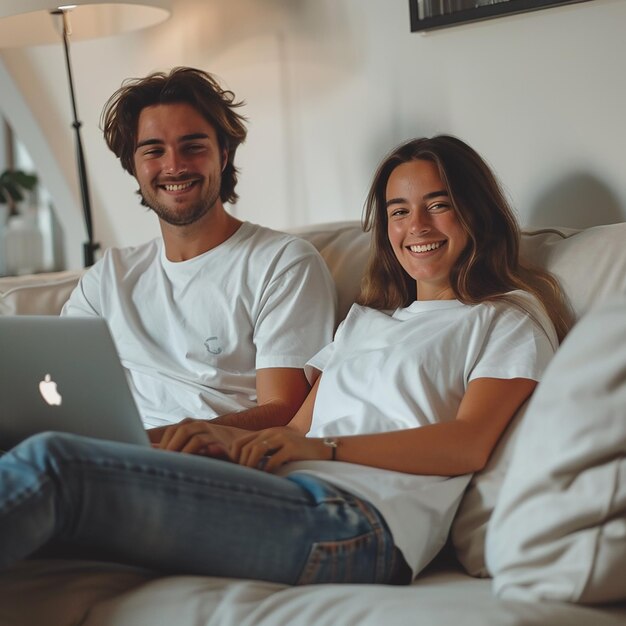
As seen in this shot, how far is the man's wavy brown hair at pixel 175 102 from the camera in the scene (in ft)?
7.61

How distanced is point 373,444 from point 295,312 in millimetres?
563

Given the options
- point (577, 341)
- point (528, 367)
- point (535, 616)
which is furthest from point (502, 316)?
point (535, 616)

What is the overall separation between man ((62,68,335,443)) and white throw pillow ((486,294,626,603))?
84cm

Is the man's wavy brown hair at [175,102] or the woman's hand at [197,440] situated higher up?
the man's wavy brown hair at [175,102]

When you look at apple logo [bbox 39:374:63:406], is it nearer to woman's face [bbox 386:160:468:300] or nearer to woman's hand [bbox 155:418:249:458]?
woman's hand [bbox 155:418:249:458]

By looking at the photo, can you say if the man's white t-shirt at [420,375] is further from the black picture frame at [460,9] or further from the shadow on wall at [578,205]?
the black picture frame at [460,9]

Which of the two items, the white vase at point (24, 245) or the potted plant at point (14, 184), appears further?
the potted plant at point (14, 184)

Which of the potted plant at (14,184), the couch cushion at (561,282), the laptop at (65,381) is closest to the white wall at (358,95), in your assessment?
the couch cushion at (561,282)

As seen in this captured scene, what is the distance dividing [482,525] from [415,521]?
4.7 inches

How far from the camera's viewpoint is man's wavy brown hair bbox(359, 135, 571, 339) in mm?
1827

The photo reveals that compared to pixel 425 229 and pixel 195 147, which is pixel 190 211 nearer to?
pixel 195 147

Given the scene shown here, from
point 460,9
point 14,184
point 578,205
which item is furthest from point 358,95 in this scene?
point 14,184

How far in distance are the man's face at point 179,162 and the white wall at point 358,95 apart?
1.47 feet

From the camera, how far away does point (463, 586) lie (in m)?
1.41
